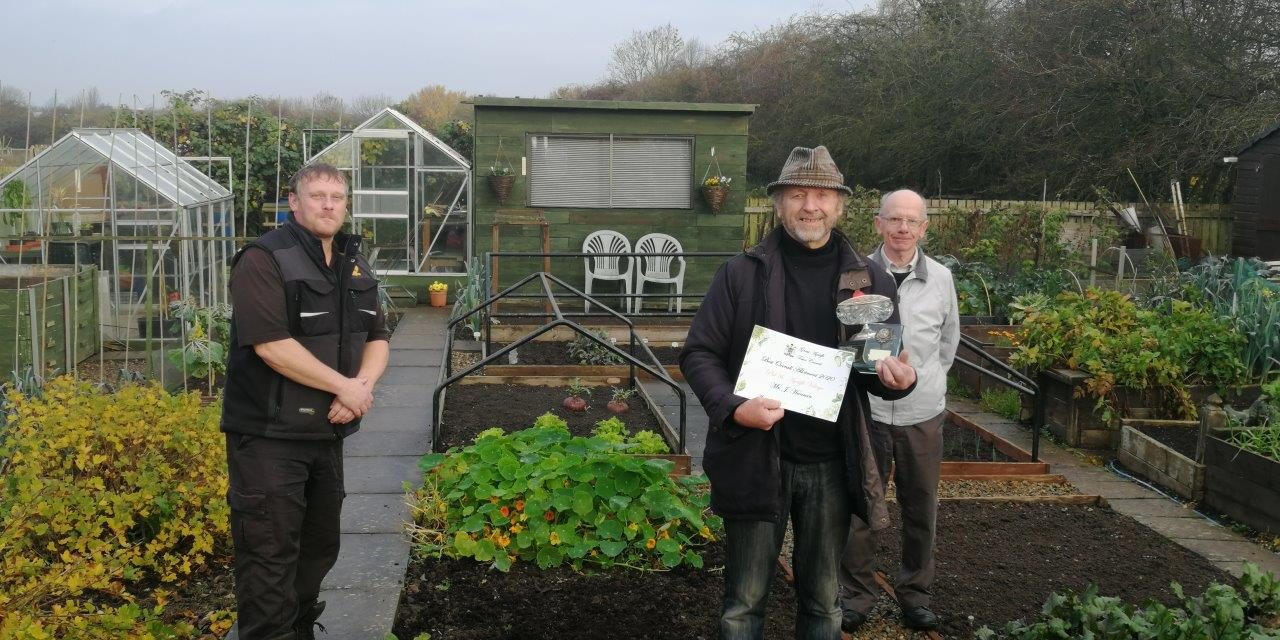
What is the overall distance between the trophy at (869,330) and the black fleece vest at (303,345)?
5.32 ft

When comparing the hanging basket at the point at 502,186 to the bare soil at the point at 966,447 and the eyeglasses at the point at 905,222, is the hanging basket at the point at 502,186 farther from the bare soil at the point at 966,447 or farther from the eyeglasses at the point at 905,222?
the eyeglasses at the point at 905,222

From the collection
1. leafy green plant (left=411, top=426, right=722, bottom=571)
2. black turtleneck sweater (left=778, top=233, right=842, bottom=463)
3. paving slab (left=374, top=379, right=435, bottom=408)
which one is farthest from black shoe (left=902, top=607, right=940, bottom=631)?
paving slab (left=374, top=379, right=435, bottom=408)

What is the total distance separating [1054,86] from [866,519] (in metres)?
21.6

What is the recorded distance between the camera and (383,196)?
1461 cm

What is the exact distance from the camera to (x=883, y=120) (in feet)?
84.2

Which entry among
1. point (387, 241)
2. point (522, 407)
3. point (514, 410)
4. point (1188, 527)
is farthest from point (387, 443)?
point (387, 241)

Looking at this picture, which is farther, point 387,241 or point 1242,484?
point 387,241

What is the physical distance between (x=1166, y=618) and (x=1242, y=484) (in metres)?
3.03

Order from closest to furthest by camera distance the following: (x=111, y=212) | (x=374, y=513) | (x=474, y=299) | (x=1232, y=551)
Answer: (x=1232, y=551) → (x=374, y=513) → (x=111, y=212) → (x=474, y=299)

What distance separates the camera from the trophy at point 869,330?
3021 mm

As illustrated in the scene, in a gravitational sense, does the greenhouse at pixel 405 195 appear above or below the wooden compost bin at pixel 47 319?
above

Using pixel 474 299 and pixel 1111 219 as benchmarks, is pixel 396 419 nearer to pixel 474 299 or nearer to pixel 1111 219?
pixel 474 299

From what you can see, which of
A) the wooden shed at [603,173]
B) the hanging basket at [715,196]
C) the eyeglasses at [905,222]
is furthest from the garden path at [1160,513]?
the wooden shed at [603,173]

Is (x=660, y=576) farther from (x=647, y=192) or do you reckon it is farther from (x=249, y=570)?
(x=647, y=192)
